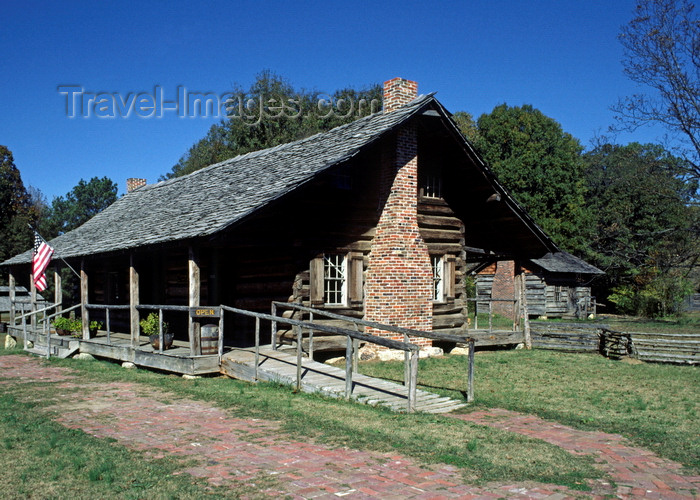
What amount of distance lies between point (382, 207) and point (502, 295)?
22.6 m

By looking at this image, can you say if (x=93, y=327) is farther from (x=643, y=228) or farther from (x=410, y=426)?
(x=643, y=228)

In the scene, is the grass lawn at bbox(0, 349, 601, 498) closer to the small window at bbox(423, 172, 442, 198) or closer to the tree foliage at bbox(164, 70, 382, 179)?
the small window at bbox(423, 172, 442, 198)

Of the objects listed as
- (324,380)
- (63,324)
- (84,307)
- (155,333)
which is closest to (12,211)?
(63,324)

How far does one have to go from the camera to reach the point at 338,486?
21.4ft

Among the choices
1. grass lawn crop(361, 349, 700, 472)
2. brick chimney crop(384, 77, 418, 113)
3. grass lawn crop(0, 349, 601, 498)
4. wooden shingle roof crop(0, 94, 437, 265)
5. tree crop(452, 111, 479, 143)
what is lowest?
grass lawn crop(361, 349, 700, 472)

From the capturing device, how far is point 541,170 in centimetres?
4566

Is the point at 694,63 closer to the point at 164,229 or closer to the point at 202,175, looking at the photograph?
the point at 202,175

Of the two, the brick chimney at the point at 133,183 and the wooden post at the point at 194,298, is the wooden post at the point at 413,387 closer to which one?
the wooden post at the point at 194,298

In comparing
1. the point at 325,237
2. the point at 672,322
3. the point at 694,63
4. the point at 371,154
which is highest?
the point at 694,63

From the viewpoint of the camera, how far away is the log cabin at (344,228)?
1543 cm

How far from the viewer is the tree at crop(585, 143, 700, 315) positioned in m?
26.3

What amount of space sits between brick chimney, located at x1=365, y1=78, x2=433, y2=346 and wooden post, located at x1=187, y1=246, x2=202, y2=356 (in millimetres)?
5013

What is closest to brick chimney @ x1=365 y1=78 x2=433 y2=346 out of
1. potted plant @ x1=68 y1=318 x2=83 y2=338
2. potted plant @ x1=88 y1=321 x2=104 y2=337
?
potted plant @ x1=88 y1=321 x2=104 y2=337

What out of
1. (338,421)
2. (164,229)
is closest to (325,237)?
(164,229)
